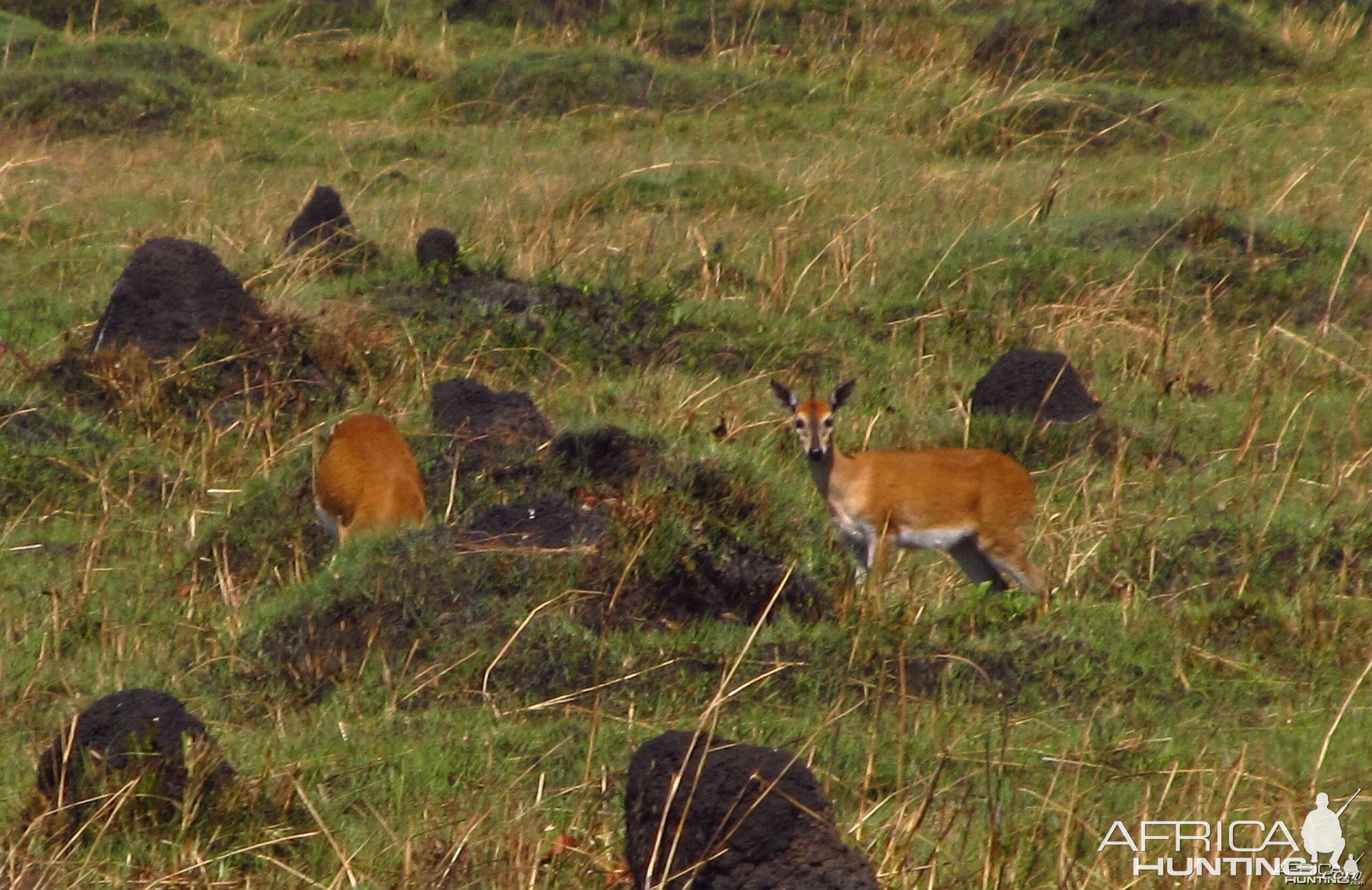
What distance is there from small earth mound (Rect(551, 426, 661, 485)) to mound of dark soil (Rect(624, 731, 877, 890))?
136 inches

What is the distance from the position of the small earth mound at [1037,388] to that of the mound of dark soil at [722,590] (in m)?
2.31

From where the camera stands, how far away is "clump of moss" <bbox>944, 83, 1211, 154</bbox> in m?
15.5

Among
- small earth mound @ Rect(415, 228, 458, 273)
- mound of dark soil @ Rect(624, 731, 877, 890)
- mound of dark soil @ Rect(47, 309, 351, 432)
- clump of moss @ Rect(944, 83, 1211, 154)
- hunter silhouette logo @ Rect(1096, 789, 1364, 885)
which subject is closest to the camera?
mound of dark soil @ Rect(624, 731, 877, 890)

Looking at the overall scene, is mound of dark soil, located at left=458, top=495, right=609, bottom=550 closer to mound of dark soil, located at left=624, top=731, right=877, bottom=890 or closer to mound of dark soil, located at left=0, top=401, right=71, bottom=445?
mound of dark soil, located at left=0, top=401, right=71, bottom=445

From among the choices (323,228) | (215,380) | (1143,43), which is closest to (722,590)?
(215,380)

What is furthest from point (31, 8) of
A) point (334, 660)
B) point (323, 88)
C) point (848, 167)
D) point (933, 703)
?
point (933, 703)

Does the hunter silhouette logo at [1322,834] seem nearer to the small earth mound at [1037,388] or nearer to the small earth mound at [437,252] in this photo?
the small earth mound at [1037,388]

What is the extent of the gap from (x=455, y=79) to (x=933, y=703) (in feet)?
38.1

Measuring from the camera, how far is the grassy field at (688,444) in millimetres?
5672

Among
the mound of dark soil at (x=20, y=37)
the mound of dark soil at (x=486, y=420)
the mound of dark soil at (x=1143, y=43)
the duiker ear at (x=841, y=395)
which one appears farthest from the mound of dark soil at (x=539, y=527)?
the mound of dark soil at (x=1143, y=43)

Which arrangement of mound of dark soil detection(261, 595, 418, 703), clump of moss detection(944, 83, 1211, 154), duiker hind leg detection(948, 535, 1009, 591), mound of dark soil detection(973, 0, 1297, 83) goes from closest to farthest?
1. mound of dark soil detection(261, 595, 418, 703)
2. duiker hind leg detection(948, 535, 1009, 591)
3. clump of moss detection(944, 83, 1211, 154)
4. mound of dark soil detection(973, 0, 1297, 83)

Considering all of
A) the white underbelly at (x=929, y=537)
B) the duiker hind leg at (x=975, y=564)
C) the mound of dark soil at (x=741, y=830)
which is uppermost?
the mound of dark soil at (x=741, y=830)

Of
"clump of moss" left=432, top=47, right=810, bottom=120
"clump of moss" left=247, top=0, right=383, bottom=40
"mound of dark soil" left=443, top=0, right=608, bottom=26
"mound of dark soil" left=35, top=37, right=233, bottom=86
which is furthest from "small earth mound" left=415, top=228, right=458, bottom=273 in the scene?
"mound of dark soil" left=443, top=0, right=608, bottom=26

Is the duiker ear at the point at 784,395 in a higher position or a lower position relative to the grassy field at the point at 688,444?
higher
